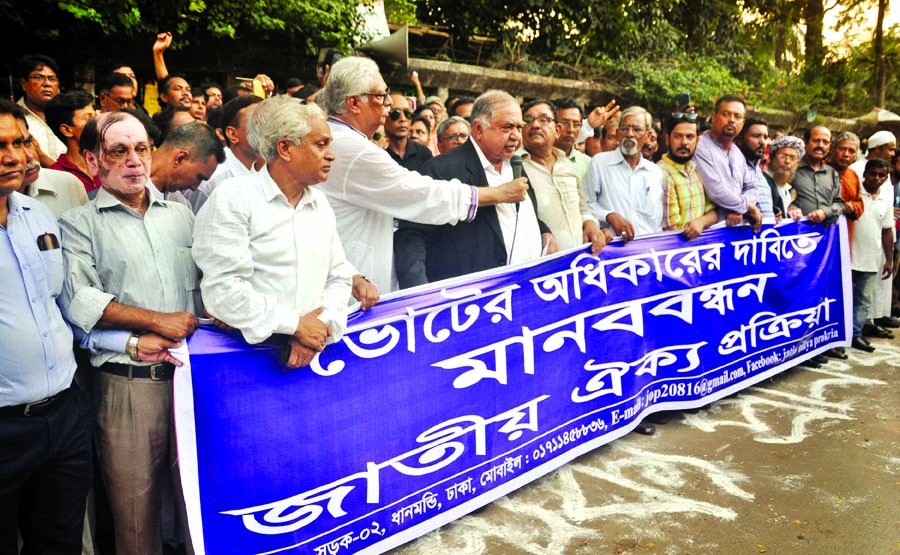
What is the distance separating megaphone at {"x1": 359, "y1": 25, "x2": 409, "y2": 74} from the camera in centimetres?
1057

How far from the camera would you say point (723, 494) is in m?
3.56

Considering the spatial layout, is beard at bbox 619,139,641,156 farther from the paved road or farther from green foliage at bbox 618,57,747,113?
green foliage at bbox 618,57,747,113

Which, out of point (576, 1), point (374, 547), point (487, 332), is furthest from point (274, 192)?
point (576, 1)

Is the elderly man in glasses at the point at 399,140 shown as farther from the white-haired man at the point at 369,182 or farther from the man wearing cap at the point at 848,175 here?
the man wearing cap at the point at 848,175

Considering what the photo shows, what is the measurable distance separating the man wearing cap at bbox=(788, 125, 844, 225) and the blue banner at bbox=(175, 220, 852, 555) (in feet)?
3.73

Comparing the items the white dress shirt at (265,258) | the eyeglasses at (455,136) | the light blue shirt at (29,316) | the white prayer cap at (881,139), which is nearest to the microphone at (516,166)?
the white dress shirt at (265,258)

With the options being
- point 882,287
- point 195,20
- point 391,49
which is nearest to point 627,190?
point 882,287

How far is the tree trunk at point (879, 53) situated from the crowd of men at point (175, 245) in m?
22.5

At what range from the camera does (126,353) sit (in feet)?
7.73

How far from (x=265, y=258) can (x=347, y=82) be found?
101cm

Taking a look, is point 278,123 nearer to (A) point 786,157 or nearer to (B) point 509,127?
(B) point 509,127

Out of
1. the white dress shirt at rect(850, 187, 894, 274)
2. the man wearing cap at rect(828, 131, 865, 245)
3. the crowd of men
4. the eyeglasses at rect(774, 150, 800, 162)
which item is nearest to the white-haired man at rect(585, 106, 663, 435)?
the crowd of men

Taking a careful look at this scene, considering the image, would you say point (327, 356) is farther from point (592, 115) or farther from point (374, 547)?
point (592, 115)

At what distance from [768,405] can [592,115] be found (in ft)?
13.6
